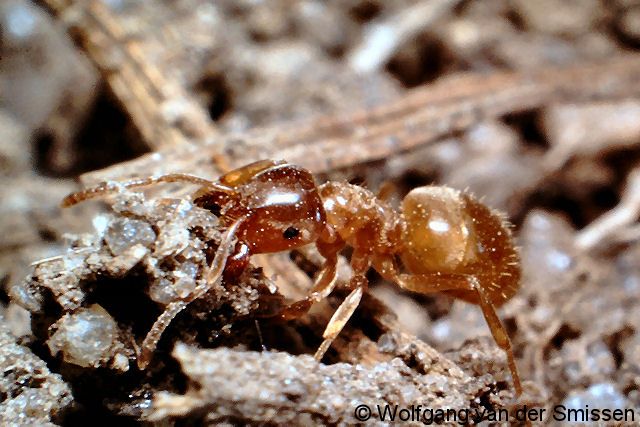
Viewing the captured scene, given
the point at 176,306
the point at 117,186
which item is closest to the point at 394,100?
the point at 117,186

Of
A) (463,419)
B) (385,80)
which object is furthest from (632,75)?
(463,419)

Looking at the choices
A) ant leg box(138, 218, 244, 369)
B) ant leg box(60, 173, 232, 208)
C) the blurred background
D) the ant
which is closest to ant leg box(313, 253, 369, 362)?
the ant

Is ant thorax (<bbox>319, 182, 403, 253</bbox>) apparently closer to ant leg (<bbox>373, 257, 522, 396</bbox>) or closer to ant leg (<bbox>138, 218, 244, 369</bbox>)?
ant leg (<bbox>373, 257, 522, 396</bbox>)

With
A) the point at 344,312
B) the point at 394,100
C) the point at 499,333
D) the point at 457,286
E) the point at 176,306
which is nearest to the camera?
the point at 176,306

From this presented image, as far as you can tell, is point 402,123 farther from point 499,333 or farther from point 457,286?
point 499,333

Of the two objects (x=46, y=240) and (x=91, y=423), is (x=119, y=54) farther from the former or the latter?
(x=91, y=423)
